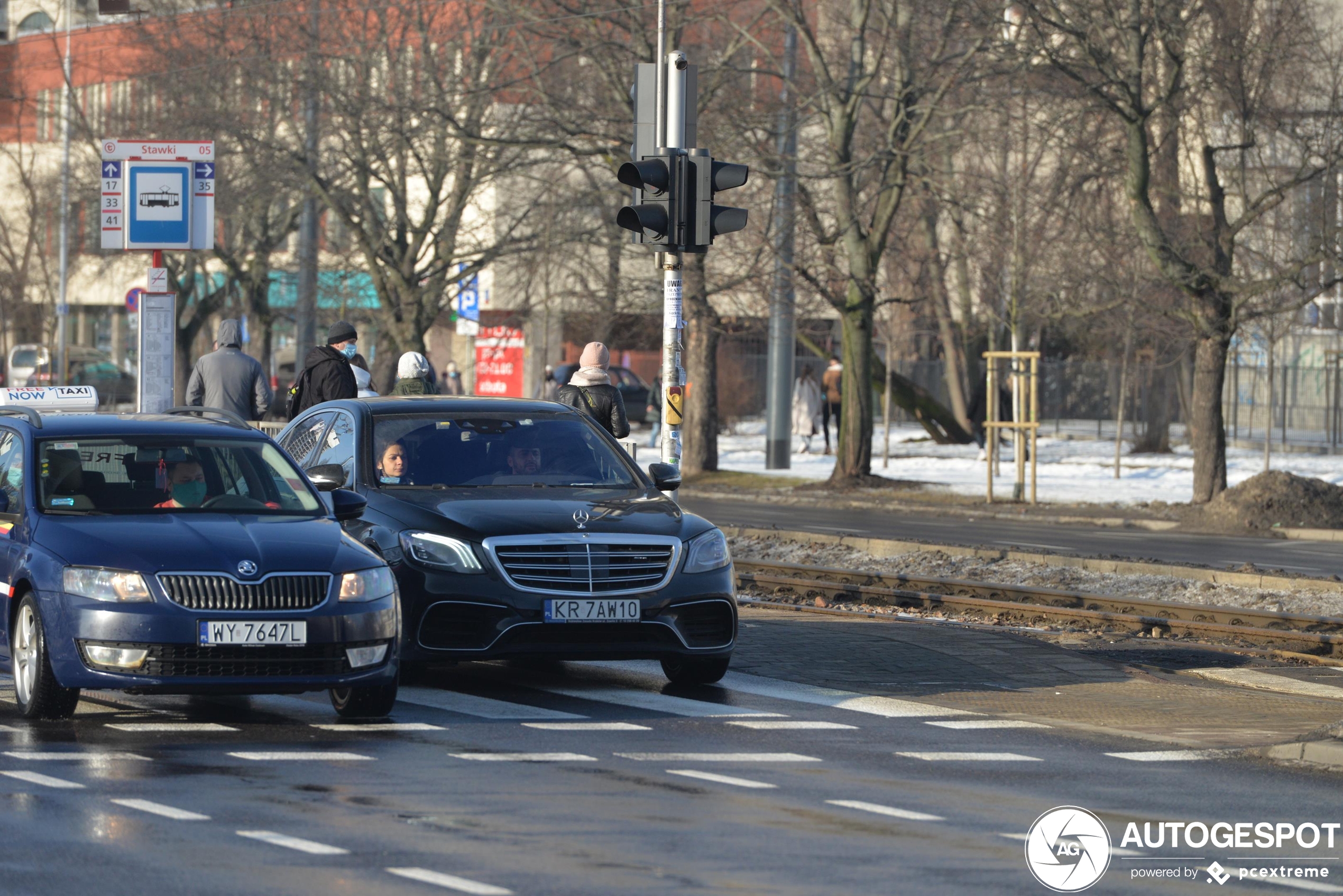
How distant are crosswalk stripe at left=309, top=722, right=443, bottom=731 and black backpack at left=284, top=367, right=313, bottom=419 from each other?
274 inches

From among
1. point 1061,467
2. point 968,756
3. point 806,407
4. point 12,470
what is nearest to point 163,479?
point 12,470

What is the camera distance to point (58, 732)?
920 cm

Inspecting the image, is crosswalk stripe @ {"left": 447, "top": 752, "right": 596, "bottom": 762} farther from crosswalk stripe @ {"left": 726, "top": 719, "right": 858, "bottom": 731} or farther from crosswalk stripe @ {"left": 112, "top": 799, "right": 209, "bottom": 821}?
crosswalk stripe @ {"left": 112, "top": 799, "right": 209, "bottom": 821}

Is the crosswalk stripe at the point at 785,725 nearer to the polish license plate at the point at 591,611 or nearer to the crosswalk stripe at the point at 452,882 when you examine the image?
the polish license plate at the point at 591,611

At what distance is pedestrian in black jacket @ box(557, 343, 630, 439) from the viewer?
15703 mm

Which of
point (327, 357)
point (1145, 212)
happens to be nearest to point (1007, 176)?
point (1145, 212)

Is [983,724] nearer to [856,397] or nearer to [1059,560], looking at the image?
[1059,560]

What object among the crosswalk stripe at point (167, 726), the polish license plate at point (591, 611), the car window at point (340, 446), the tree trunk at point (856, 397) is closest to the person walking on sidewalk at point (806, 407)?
the tree trunk at point (856, 397)

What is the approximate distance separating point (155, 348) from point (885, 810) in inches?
439

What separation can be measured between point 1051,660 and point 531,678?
10.6 ft

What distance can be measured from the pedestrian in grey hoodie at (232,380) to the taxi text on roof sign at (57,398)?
307cm

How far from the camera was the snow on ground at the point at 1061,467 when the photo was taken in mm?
31234

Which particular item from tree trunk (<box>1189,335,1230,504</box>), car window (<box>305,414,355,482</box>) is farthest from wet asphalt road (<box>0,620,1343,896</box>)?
tree trunk (<box>1189,335,1230,504</box>)

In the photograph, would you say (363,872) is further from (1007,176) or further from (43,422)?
(1007,176)
